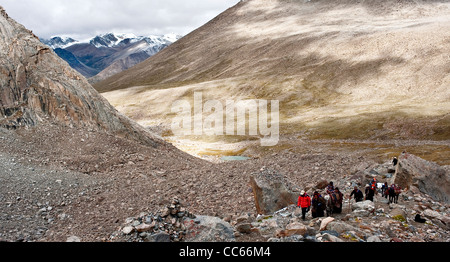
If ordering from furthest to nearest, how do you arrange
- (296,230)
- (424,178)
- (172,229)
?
(424,178) < (172,229) < (296,230)

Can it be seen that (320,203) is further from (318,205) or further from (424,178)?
(424,178)

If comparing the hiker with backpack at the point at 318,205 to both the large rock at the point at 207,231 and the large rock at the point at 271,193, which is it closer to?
the large rock at the point at 271,193

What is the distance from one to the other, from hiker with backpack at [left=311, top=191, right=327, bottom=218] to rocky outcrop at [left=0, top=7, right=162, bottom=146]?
1193 inches

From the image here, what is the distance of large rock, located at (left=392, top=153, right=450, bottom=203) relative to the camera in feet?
86.6

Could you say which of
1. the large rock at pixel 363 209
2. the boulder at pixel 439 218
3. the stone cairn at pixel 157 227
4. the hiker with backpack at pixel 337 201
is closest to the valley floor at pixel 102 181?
the stone cairn at pixel 157 227

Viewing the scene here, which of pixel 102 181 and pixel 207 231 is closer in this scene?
pixel 207 231

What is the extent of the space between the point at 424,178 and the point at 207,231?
66.6 feet

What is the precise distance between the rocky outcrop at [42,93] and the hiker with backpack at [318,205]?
30.3 meters

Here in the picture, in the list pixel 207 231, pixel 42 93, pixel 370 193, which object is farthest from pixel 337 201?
pixel 42 93

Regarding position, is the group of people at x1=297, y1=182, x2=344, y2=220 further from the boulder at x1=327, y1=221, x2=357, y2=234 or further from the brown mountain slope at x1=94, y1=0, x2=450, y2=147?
the brown mountain slope at x1=94, y1=0, x2=450, y2=147

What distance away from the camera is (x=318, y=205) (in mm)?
20484

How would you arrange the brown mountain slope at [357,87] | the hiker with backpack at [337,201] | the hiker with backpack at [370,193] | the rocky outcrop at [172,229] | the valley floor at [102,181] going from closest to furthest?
1. the rocky outcrop at [172,229]
2. the hiker with backpack at [337,201]
3. the valley floor at [102,181]
4. the hiker with backpack at [370,193]
5. the brown mountain slope at [357,87]

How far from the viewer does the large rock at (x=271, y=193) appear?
77.7ft

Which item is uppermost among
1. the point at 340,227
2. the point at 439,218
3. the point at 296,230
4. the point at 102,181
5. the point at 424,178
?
the point at 424,178
